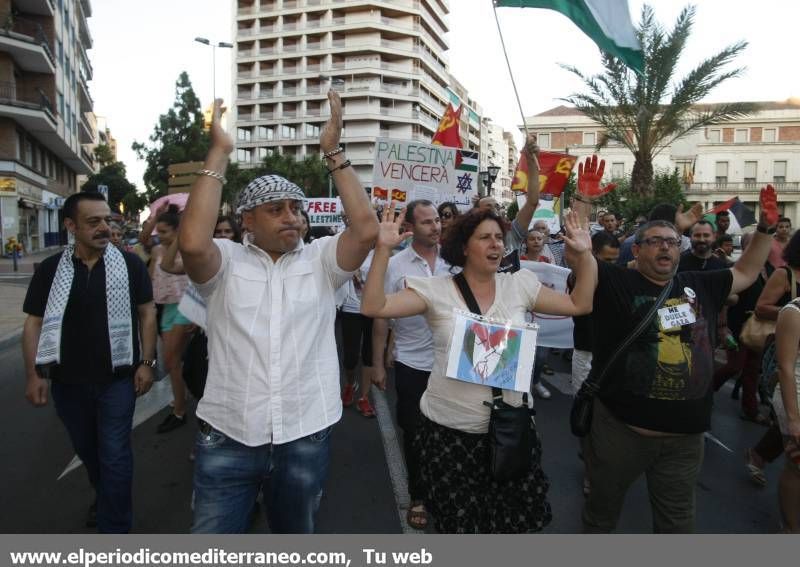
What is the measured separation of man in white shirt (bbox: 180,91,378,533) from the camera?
2.15 meters

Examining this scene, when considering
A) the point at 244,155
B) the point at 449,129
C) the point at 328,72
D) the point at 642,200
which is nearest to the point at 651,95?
the point at 642,200

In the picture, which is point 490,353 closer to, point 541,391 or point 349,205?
point 349,205

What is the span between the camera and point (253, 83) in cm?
6850

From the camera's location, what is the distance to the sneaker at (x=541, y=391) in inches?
237

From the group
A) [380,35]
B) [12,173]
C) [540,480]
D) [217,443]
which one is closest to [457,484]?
[540,480]

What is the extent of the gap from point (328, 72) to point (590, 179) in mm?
66752

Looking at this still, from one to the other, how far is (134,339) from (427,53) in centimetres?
7182

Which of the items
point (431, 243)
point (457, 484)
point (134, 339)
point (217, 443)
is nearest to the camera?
point (217, 443)

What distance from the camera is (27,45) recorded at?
25.8 meters

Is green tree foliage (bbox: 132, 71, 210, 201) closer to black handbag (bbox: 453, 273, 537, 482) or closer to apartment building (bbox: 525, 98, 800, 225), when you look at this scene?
apartment building (bbox: 525, 98, 800, 225)

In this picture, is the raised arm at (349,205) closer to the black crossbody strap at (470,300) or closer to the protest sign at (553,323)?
the black crossbody strap at (470,300)

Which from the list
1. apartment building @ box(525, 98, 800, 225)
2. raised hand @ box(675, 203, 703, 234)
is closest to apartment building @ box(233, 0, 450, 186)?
apartment building @ box(525, 98, 800, 225)

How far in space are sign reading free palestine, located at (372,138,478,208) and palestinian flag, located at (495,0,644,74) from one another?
338 cm
